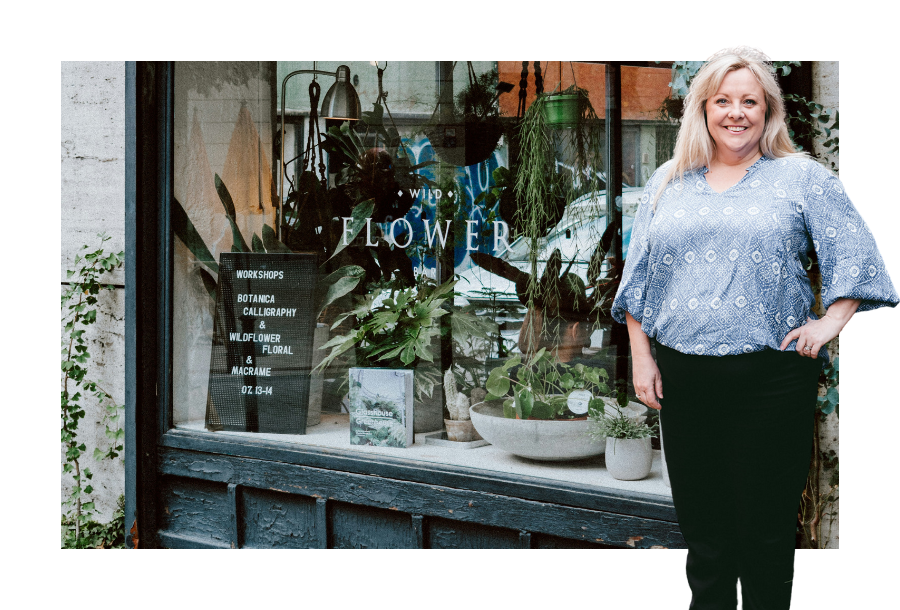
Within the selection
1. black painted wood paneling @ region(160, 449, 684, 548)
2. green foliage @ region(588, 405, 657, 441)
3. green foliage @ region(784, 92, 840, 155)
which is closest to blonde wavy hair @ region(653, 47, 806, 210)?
green foliage @ region(784, 92, 840, 155)

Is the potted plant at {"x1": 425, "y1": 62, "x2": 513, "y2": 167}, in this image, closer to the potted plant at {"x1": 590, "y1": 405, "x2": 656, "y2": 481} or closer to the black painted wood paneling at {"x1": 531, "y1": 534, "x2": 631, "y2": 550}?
the potted plant at {"x1": 590, "y1": 405, "x2": 656, "y2": 481}

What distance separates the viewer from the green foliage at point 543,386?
11.1 feet

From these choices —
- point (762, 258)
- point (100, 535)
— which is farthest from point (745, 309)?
point (100, 535)

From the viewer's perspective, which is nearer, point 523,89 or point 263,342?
point 523,89

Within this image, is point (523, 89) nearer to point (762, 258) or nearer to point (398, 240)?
point (398, 240)

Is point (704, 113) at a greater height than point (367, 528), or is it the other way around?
point (704, 113)

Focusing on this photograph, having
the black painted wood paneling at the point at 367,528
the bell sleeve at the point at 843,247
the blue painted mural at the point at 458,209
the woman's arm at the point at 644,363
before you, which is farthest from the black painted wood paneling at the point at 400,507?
the bell sleeve at the point at 843,247

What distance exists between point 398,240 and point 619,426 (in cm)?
120

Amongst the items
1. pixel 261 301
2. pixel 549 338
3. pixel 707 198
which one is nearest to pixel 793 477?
pixel 707 198

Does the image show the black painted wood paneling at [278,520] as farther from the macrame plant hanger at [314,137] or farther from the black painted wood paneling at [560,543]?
the macrame plant hanger at [314,137]

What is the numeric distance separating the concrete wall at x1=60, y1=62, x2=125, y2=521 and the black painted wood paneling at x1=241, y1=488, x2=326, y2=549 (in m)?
0.77

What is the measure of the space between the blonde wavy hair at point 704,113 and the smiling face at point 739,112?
20mm

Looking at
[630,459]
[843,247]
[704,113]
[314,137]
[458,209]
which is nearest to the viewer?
[843,247]

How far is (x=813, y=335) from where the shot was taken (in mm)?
2246
